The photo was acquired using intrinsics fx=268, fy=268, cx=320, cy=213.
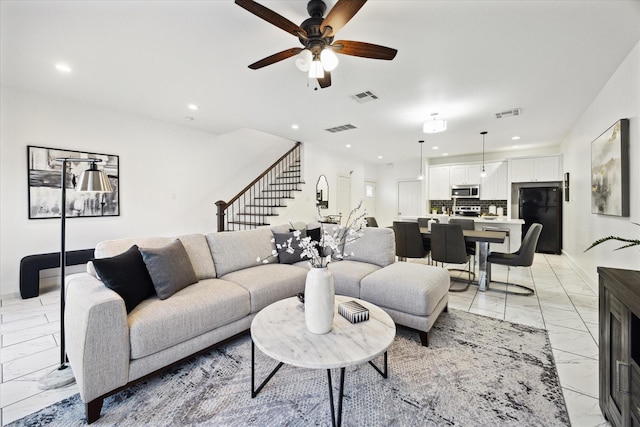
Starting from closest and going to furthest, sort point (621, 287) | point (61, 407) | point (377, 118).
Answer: point (621, 287) → point (61, 407) → point (377, 118)

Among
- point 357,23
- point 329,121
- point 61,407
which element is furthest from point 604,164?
point 61,407

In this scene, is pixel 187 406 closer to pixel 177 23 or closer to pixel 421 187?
pixel 177 23

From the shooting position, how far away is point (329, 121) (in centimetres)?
477

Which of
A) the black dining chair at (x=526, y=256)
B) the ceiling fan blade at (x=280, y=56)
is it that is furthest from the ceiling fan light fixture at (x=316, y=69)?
the black dining chair at (x=526, y=256)

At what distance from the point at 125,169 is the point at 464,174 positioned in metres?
8.02

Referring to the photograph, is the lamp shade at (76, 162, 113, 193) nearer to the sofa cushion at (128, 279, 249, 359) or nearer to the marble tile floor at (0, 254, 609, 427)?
the sofa cushion at (128, 279, 249, 359)

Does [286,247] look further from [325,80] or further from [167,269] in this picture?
[325,80]

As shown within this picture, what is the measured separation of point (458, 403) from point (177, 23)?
3408 millimetres

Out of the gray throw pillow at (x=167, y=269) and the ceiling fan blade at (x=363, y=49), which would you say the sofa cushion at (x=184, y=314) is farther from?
the ceiling fan blade at (x=363, y=49)

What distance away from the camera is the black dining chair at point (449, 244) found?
360 cm

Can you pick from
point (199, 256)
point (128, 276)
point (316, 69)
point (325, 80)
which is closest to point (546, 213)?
point (325, 80)

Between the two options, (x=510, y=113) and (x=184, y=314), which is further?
(x=510, y=113)

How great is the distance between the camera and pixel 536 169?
21.5 ft

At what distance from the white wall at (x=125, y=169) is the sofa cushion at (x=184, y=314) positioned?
3.06 metres
